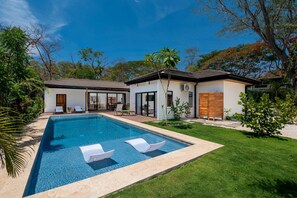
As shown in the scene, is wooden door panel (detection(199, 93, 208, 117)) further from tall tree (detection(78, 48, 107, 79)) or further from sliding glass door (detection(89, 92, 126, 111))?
tall tree (detection(78, 48, 107, 79))

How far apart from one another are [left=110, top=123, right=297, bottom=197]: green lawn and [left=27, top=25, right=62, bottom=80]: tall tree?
27.0 m

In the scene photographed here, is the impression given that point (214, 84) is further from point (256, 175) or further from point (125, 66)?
point (125, 66)

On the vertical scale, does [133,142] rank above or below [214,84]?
below

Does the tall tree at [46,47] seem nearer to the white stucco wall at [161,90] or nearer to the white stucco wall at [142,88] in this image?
the white stucco wall at [142,88]

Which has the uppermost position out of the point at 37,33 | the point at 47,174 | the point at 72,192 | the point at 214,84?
the point at 37,33

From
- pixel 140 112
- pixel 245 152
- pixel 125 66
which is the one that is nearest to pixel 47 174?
pixel 245 152

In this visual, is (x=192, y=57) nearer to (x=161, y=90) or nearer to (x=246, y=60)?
(x=246, y=60)

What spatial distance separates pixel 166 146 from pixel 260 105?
5.23m

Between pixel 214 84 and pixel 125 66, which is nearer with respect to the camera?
pixel 214 84

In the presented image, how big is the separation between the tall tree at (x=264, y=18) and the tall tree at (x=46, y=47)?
23275 millimetres

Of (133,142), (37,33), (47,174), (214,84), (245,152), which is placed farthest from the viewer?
(37,33)

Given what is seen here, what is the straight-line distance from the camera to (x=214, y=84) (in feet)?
43.5

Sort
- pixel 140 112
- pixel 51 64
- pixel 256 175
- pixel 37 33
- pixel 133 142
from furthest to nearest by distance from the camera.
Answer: pixel 51 64 → pixel 37 33 → pixel 140 112 → pixel 133 142 → pixel 256 175

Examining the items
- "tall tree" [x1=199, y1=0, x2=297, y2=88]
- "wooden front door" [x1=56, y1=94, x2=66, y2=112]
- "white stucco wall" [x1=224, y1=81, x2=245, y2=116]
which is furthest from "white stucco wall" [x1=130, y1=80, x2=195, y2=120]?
"wooden front door" [x1=56, y1=94, x2=66, y2=112]
